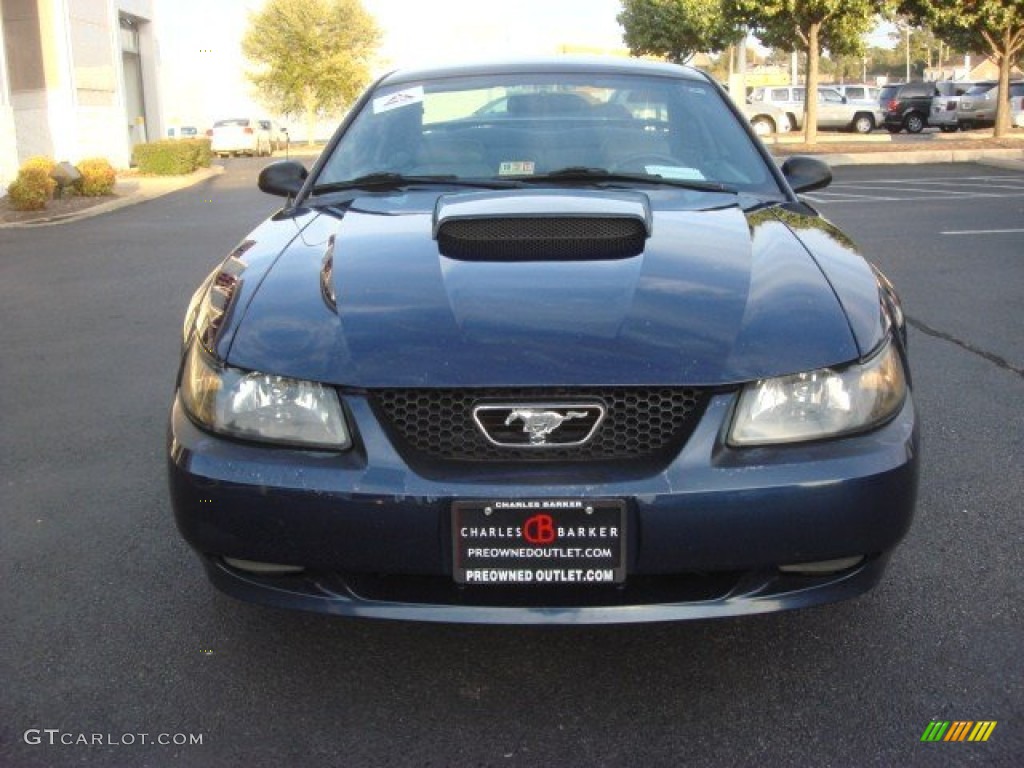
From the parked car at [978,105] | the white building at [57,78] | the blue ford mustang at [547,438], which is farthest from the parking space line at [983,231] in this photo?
the parked car at [978,105]

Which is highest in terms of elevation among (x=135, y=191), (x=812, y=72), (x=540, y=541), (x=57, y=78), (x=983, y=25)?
(x=983, y=25)

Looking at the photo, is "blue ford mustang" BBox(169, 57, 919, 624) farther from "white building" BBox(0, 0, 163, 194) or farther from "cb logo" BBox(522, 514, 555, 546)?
"white building" BBox(0, 0, 163, 194)

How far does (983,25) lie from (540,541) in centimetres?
2717

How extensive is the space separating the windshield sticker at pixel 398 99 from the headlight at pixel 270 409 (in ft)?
5.81

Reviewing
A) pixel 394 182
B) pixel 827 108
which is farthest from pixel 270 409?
pixel 827 108

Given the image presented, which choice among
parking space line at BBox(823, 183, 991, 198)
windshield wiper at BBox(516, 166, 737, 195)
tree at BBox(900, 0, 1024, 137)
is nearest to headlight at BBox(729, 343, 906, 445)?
windshield wiper at BBox(516, 166, 737, 195)

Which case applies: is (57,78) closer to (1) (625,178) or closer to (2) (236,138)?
(2) (236,138)

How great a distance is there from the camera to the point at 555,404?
2.29 metres

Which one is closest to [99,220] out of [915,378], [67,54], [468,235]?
[67,54]

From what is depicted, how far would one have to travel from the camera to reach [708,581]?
2.37 meters

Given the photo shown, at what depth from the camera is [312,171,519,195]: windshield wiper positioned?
352cm

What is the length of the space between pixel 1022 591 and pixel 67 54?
79.2 ft

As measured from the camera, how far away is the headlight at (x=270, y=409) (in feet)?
7.72

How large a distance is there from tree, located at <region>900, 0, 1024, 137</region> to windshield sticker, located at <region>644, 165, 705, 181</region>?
80.6ft
